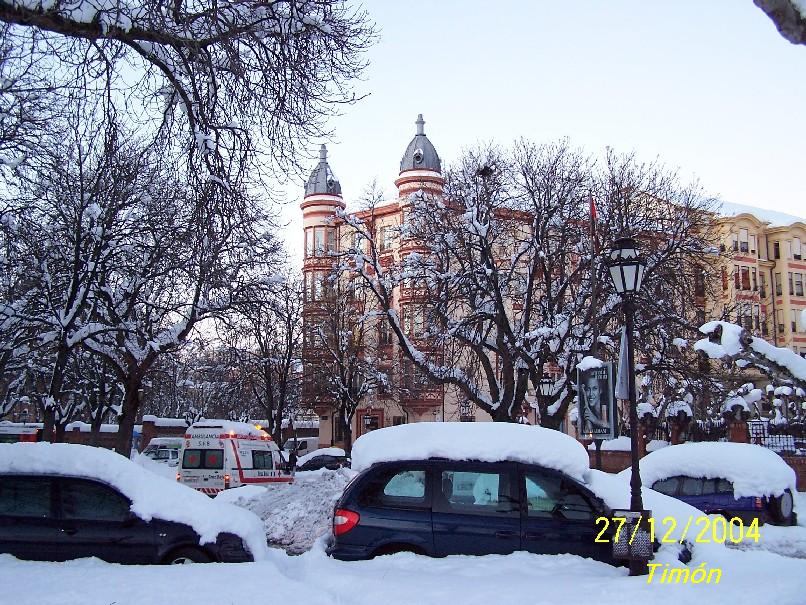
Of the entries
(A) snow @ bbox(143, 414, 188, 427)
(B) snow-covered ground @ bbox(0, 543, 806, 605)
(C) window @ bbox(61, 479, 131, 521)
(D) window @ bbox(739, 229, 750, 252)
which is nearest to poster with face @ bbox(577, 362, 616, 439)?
(B) snow-covered ground @ bbox(0, 543, 806, 605)

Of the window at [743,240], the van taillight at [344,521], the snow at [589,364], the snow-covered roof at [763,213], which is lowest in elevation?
the van taillight at [344,521]

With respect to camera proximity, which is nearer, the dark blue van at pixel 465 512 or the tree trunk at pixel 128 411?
the dark blue van at pixel 465 512

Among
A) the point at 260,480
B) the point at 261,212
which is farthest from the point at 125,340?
the point at 261,212

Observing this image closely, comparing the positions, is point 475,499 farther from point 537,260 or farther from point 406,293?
point 406,293

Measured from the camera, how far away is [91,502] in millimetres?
9211

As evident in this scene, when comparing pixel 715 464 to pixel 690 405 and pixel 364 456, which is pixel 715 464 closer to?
pixel 364 456

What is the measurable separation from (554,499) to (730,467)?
366 inches

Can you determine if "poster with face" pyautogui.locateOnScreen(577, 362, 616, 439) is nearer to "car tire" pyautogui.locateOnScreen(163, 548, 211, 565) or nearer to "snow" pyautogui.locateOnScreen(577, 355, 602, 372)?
"snow" pyautogui.locateOnScreen(577, 355, 602, 372)

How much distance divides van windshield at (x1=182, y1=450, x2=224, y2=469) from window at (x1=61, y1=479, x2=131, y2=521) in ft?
44.9

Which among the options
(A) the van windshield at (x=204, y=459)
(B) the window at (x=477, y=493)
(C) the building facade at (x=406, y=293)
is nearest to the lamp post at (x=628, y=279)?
(B) the window at (x=477, y=493)

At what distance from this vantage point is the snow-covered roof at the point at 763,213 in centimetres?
6806

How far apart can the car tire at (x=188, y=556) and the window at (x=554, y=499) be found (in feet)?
13.1

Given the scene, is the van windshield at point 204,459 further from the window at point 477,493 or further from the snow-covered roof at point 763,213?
the snow-covered roof at point 763,213

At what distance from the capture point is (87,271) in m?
21.8
